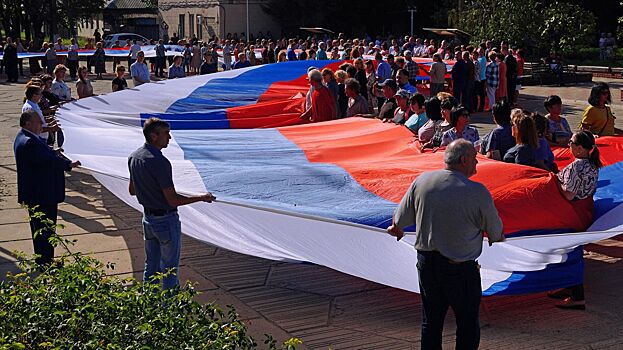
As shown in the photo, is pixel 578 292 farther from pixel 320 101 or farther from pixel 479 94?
pixel 479 94

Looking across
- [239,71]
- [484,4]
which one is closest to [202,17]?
[484,4]

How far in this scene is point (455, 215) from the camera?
5.39 meters

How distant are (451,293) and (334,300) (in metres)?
2.34

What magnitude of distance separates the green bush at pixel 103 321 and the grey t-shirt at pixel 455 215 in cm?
162

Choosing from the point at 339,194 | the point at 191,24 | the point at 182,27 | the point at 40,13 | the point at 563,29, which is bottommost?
the point at 339,194

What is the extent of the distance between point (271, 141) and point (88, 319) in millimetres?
7162

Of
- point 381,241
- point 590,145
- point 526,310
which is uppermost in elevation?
point 590,145

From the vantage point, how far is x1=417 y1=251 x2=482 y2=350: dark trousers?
5469mm

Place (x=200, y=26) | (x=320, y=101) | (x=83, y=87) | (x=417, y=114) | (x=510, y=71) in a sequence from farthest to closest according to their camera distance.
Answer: (x=200, y=26) < (x=510, y=71) < (x=83, y=87) < (x=320, y=101) < (x=417, y=114)

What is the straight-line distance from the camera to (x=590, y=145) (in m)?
7.55

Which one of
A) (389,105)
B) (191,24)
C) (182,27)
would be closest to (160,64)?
(389,105)

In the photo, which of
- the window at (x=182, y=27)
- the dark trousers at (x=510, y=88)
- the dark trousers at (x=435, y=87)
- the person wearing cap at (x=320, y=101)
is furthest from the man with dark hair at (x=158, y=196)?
the window at (x=182, y=27)

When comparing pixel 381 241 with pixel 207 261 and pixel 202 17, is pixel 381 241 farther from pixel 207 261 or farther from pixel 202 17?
pixel 202 17

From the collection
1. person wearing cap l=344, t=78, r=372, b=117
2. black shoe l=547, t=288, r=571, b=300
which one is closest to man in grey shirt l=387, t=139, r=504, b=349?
black shoe l=547, t=288, r=571, b=300
